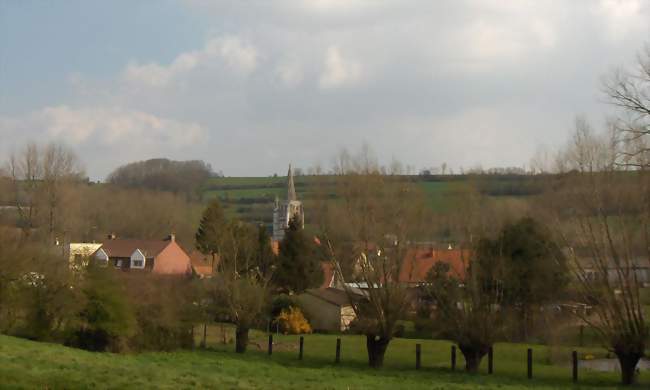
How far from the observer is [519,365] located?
87.8 ft

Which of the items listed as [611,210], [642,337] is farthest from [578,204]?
[642,337]

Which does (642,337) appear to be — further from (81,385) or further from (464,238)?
(81,385)

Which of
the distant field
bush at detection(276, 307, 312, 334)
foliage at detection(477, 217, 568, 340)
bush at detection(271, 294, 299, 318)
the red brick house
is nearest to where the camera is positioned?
the distant field

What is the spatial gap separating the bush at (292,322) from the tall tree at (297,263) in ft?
37.3

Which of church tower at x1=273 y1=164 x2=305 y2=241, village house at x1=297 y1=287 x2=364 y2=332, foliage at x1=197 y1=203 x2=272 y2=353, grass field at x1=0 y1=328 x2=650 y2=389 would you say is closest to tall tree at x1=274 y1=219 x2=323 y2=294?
village house at x1=297 y1=287 x2=364 y2=332

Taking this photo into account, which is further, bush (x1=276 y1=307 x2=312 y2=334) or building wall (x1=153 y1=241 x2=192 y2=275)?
building wall (x1=153 y1=241 x2=192 y2=275)

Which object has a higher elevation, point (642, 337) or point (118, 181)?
point (118, 181)

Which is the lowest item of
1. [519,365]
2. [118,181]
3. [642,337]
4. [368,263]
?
[519,365]

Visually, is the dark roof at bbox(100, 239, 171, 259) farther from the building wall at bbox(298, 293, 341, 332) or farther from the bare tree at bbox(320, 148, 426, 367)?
the bare tree at bbox(320, 148, 426, 367)

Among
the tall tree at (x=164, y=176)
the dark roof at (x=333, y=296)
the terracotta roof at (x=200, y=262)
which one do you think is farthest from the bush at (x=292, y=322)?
the tall tree at (x=164, y=176)

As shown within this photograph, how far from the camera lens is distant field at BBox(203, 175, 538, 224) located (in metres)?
29.8

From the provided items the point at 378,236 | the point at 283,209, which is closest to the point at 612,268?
the point at 378,236

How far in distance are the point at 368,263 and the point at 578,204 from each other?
7.37 meters

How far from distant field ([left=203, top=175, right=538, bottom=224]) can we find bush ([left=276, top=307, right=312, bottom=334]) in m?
6.92
